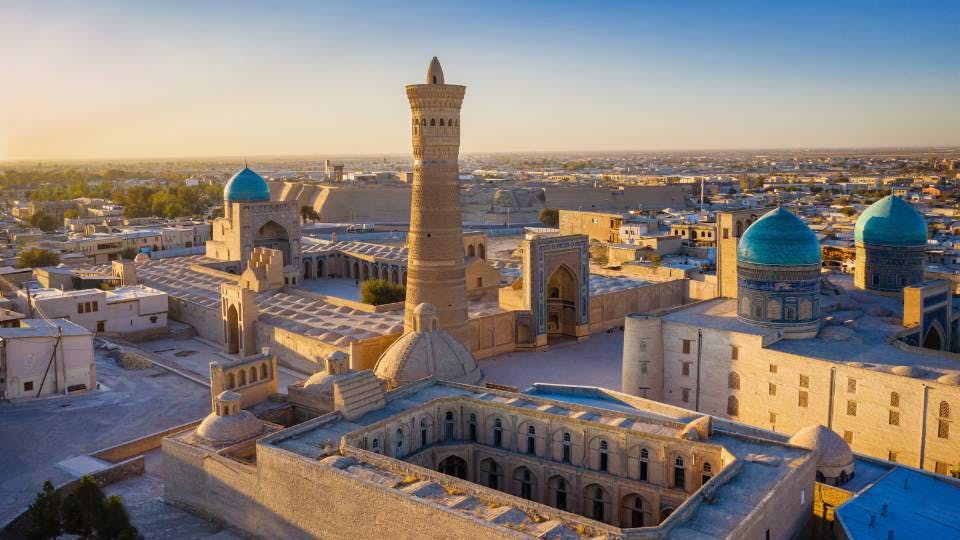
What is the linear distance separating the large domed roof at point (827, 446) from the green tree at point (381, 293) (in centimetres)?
2028

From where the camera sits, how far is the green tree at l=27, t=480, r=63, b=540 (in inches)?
565

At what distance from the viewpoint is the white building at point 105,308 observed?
31484 mm

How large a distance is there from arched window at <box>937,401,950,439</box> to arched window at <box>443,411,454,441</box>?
432 inches

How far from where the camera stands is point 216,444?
1780cm

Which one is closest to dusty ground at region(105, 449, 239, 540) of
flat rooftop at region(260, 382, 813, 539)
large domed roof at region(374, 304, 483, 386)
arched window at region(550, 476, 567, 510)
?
flat rooftop at region(260, 382, 813, 539)

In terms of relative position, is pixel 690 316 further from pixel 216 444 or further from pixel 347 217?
pixel 347 217

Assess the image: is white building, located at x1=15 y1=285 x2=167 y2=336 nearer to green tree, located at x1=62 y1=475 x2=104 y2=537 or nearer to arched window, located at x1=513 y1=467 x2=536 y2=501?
green tree, located at x1=62 y1=475 x2=104 y2=537

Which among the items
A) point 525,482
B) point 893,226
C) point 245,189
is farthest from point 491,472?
point 245,189

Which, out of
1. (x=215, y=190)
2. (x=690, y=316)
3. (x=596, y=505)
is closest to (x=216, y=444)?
(x=596, y=505)

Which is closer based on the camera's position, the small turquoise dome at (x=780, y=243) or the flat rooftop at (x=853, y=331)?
the flat rooftop at (x=853, y=331)

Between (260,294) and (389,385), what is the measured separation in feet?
52.6

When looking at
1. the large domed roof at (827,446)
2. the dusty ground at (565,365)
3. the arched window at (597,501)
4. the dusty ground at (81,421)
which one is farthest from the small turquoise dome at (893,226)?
the dusty ground at (81,421)

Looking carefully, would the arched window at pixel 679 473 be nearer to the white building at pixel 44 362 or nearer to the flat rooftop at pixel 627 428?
the flat rooftop at pixel 627 428

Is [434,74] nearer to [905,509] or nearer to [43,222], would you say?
[905,509]
